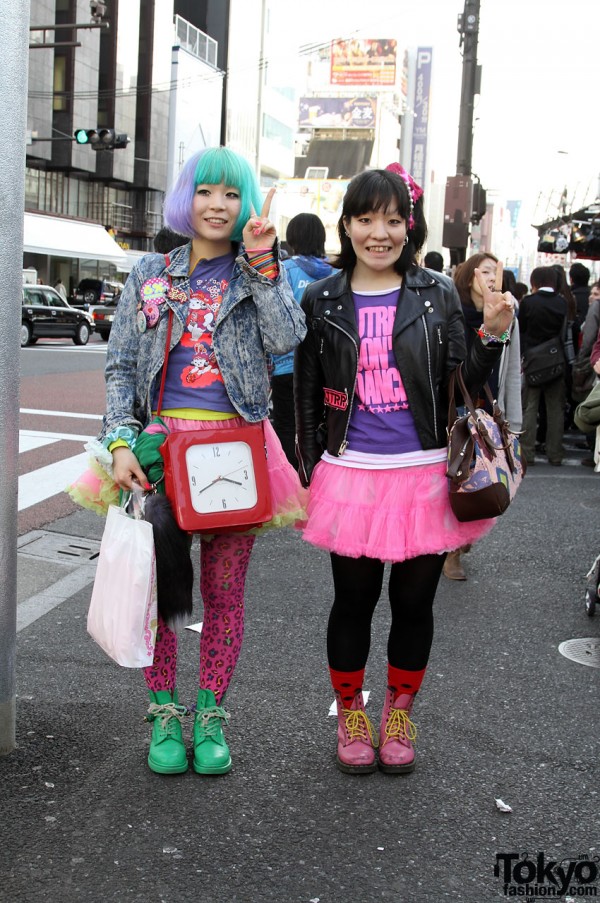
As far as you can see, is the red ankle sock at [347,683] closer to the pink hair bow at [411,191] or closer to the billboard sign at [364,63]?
the pink hair bow at [411,191]

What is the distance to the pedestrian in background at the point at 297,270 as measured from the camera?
21.0 ft

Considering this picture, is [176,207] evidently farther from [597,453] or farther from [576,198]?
[576,198]

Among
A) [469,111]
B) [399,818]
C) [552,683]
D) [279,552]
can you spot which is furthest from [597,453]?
[469,111]

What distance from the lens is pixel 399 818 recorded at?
2.91m

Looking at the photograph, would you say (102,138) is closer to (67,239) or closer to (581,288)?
(67,239)

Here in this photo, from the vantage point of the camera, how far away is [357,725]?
326 cm

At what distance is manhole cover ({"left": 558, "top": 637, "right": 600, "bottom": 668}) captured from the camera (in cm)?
439

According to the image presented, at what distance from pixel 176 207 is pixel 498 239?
182 meters

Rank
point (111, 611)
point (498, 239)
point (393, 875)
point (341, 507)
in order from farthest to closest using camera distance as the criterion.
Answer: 1. point (498, 239)
2. point (341, 507)
3. point (111, 611)
4. point (393, 875)

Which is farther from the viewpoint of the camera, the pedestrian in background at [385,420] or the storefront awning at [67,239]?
the storefront awning at [67,239]

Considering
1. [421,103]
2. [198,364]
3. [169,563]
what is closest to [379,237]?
[198,364]

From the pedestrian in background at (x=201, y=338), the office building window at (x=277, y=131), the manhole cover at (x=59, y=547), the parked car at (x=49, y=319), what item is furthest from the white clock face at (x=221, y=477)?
the office building window at (x=277, y=131)

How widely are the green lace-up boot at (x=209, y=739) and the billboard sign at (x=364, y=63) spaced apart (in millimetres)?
157912

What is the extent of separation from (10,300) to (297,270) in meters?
3.44
